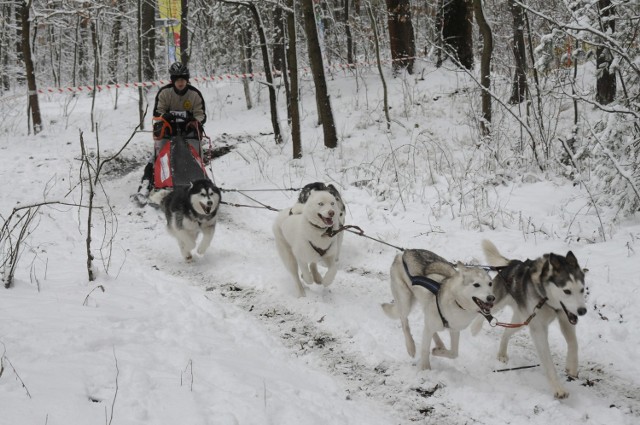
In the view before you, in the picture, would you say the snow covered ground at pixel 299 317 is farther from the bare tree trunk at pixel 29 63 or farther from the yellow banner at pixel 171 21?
the yellow banner at pixel 171 21

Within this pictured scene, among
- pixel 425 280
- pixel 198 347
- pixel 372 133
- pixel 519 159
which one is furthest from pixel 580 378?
Answer: pixel 372 133

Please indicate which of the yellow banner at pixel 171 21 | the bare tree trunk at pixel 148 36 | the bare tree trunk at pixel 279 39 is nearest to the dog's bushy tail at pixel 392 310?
the bare tree trunk at pixel 279 39

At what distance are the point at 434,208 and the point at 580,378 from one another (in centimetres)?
401

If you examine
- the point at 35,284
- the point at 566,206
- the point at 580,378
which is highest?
the point at 566,206

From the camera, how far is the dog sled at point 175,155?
317 inches

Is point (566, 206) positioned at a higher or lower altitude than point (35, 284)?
higher

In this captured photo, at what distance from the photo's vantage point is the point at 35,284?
4.77 m

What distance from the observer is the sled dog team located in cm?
350

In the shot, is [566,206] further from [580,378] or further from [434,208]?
[580,378]

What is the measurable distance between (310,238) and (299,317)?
81 cm

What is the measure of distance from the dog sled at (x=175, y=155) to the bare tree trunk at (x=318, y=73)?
304 centimetres

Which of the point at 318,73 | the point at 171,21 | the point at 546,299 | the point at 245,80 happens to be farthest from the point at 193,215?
the point at 171,21

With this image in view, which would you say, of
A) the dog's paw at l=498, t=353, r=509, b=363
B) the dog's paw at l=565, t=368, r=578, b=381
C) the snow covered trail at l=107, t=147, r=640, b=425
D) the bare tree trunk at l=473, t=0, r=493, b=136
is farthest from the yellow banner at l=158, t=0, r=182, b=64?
the dog's paw at l=565, t=368, r=578, b=381

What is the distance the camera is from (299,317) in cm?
502
